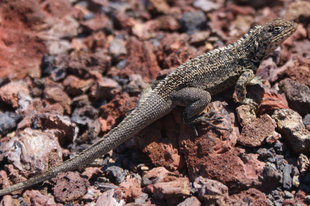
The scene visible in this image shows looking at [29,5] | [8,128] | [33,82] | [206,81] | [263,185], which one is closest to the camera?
[263,185]

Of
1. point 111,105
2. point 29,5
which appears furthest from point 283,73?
point 29,5

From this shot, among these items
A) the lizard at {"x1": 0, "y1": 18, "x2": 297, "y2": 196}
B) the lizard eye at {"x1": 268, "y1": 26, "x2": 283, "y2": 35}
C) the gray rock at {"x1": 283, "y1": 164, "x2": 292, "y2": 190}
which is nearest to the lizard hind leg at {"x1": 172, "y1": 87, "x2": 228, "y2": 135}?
the lizard at {"x1": 0, "y1": 18, "x2": 297, "y2": 196}

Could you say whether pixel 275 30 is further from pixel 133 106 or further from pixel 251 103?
pixel 133 106

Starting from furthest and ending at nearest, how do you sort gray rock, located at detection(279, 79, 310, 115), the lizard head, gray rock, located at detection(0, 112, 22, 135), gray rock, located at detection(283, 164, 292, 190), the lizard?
1. gray rock, located at detection(0, 112, 22, 135)
2. the lizard head
3. gray rock, located at detection(279, 79, 310, 115)
4. the lizard
5. gray rock, located at detection(283, 164, 292, 190)

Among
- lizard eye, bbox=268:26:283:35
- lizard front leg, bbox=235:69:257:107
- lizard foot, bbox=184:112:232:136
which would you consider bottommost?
lizard foot, bbox=184:112:232:136

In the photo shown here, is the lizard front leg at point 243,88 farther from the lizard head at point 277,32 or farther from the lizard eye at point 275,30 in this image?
the lizard eye at point 275,30

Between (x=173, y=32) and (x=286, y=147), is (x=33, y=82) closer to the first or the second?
(x=173, y=32)

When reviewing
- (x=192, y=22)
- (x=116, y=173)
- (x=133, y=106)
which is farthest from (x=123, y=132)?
(x=192, y=22)

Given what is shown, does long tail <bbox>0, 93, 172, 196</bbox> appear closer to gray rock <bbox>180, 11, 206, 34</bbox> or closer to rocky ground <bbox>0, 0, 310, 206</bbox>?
rocky ground <bbox>0, 0, 310, 206</bbox>
